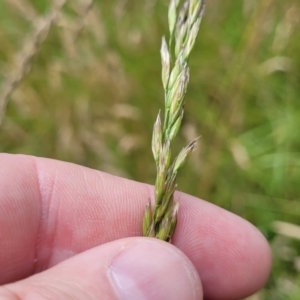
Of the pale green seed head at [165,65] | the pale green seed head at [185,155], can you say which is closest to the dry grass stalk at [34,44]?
the pale green seed head at [165,65]

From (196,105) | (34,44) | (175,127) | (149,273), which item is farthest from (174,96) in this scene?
(196,105)

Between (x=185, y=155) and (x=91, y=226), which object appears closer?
(x=185, y=155)

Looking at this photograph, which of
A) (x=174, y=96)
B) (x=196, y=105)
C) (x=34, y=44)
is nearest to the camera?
(x=174, y=96)

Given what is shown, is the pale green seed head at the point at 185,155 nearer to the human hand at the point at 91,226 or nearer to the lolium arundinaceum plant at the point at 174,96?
the lolium arundinaceum plant at the point at 174,96

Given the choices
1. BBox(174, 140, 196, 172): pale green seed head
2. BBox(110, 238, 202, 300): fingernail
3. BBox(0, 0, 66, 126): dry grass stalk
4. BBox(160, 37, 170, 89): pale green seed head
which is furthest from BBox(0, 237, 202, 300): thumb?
BBox(0, 0, 66, 126): dry grass stalk

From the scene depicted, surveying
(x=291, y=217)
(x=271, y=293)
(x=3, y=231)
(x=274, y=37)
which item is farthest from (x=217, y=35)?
(x=3, y=231)

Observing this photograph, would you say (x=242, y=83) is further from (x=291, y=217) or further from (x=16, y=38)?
(x=16, y=38)

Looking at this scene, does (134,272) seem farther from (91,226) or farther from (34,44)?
(34,44)

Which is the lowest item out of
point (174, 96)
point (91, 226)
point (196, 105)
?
point (91, 226)
